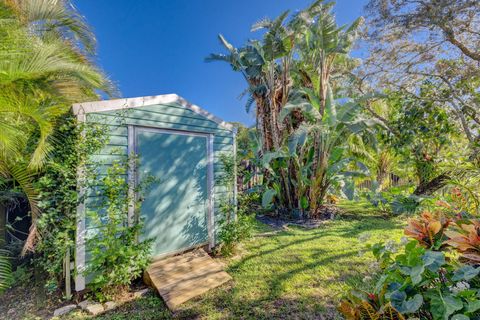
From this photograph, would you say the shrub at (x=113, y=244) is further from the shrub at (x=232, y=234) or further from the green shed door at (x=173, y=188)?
the shrub at (x=232, y=234)

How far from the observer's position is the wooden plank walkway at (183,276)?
3.10 m

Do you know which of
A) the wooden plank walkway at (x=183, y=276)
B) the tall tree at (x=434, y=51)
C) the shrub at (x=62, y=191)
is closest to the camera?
the shrub at (x=62, y=191)

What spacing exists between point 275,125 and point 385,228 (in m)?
3.95

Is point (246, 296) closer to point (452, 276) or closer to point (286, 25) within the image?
point (452, 276)

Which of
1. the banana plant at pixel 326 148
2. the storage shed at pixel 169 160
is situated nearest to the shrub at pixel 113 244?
the storage shed at pixel 169 160

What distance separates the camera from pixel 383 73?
5.36m

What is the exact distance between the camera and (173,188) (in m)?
4.12

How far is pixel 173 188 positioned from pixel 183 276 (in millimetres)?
1454

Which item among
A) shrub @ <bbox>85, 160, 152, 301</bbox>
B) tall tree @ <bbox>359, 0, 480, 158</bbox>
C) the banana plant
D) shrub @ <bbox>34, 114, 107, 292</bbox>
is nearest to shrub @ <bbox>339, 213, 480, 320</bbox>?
tall tree @ <bbox>359, 0, 480, 158</bbox>

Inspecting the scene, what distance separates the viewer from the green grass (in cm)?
275

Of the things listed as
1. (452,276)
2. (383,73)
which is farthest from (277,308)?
(383,73)

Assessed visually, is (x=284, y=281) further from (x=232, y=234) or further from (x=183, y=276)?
(x=183, y=276)

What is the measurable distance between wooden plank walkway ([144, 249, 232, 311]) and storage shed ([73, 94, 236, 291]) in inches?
10.3

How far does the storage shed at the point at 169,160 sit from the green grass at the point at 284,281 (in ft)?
3.23
